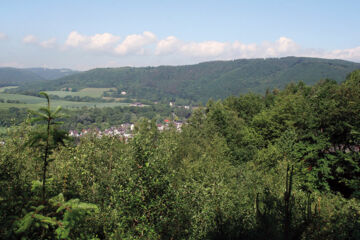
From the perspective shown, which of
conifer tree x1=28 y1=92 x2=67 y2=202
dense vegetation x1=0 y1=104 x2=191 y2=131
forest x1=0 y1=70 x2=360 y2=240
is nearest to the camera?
conifer tree x1=28 y1=92 x2=67 y2=202

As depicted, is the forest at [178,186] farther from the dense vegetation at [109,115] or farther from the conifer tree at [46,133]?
the dense vegetation at [109,115]

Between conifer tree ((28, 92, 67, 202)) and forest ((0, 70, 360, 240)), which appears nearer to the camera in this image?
conifer tree ((28, 92, 67, 202))

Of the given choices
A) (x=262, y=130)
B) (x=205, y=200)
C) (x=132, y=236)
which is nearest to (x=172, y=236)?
(x=132, y=236)

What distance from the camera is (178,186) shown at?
1739 centimetres

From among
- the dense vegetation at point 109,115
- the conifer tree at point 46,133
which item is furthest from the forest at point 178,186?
the dense vegetation at point 109,115

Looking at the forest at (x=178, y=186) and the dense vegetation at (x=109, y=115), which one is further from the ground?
the forest at (x=178, y=186)

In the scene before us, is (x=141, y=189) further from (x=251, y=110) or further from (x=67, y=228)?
(x=251, y=110)

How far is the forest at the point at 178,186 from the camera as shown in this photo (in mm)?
4605

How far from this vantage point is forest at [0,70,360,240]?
4.61 meters

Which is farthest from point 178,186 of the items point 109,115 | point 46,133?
point 109,115

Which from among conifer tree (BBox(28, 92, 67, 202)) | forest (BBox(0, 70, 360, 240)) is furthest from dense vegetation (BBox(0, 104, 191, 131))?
conifer tree (BBox(28, 92, 67, 202))

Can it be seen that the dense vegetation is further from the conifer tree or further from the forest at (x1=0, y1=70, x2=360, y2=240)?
the conifer tree

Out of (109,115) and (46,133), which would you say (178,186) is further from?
(109,115)

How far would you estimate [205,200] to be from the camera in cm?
1280
